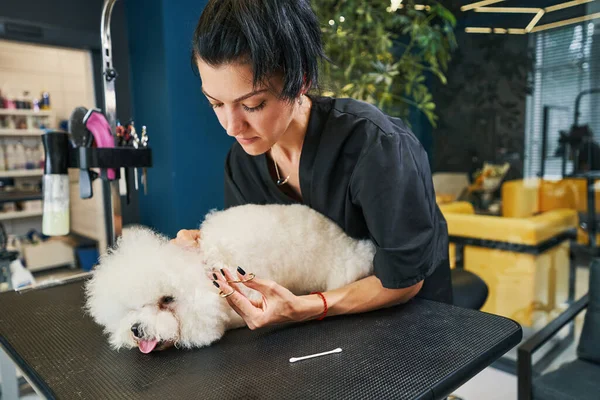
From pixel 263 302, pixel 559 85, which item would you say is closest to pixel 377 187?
pixel 263 302

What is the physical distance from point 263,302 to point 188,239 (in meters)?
0.25

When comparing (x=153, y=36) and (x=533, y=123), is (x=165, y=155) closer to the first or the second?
(x=153, y=36)

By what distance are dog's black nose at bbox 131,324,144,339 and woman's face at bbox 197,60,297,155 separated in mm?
392

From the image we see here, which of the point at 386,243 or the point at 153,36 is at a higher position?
the point at 153,36

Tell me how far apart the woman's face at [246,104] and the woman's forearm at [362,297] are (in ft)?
1.12

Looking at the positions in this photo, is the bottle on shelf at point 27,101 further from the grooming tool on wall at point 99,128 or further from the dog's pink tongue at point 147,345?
the dog's pink tongue at point 147,345

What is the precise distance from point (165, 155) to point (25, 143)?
84.7 inches

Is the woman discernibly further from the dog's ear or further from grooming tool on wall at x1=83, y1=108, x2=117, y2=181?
grooming tool on wall at x1=83, y1=108, x2=117, y2=181

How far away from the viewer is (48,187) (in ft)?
3.62

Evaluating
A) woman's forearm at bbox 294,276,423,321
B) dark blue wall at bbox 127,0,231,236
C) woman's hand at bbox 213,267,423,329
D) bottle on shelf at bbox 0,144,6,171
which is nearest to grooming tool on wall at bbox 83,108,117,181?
woman's hand at bbox 213,267,423,329

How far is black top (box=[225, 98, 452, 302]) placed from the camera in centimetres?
85

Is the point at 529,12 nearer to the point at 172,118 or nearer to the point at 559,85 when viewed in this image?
the point at 559,85

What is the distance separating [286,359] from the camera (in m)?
0.73

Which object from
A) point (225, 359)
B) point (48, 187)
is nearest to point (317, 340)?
point (225, 359)
